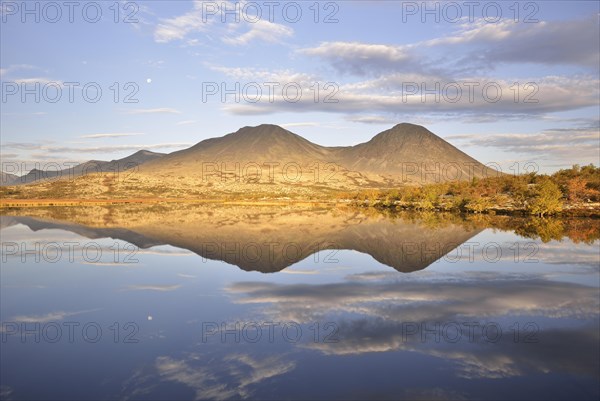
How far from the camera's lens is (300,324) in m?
11.6

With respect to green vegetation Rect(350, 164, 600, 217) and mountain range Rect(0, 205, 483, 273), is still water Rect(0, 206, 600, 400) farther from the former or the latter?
green vegetation Rect(350, 164, 600, 217)

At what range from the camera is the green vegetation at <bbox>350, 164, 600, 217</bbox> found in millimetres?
49812

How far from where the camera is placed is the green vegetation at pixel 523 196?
49812 millimetres

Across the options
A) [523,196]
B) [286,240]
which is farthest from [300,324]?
[523,196]

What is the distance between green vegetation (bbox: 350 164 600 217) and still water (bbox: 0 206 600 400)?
29.2 meters

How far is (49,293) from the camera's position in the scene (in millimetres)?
15016

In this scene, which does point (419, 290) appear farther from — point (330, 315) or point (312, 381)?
point (312, 381)

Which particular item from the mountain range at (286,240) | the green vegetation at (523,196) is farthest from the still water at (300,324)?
the green vegetation at (523,196)

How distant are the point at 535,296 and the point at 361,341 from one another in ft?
25.3

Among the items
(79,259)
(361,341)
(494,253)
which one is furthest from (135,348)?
(494,253)

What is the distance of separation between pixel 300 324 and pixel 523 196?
55.1 meters

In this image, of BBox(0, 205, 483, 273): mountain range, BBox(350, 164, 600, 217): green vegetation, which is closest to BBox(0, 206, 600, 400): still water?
BBox(0, 205, 483, 273): mountain range

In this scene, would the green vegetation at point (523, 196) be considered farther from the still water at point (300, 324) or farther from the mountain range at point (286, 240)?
the still water at point (300, 324)

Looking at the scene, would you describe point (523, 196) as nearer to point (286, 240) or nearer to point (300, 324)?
point (286, 240)
